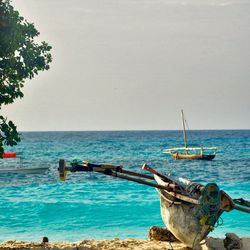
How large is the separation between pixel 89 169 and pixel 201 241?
3978mm

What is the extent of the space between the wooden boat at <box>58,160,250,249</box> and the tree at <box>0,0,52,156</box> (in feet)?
5.89

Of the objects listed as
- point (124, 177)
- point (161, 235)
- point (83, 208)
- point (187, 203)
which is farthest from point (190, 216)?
point (83, 208)

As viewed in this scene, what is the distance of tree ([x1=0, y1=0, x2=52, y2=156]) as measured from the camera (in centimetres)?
1096

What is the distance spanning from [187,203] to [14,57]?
5.73 meters

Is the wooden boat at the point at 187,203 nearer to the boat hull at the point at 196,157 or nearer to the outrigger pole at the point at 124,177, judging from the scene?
the outrigger pole at the point at 124,177

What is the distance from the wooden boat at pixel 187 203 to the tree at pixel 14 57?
1797 millimetres

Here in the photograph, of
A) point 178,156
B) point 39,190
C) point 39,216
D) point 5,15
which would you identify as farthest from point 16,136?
point 178,156

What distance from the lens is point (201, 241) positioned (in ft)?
45.8

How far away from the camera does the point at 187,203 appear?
13023 millimetres

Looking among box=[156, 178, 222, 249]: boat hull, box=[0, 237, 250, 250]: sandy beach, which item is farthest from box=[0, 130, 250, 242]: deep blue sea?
box=[156, 178, 222, 249]: boat hull

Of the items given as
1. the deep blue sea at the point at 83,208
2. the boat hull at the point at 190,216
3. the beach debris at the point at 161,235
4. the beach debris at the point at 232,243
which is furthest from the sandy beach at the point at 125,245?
the deep blue sea at the point at 83,208

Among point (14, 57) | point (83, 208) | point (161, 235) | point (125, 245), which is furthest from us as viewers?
point (83, 208)

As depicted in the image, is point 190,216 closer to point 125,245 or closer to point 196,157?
point 125,245

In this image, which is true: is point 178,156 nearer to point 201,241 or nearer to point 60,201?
point 60,201
